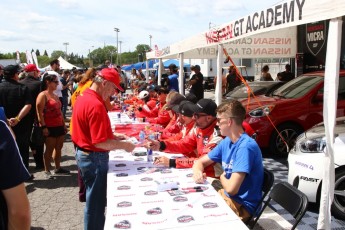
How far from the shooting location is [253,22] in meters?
4.02

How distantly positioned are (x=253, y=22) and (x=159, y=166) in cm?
199

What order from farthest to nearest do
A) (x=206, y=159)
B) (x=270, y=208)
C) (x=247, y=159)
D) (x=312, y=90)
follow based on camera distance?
(x=312, y=90) < (x=270, y=208) < (x=206, y=159) < (x=247, y=159)

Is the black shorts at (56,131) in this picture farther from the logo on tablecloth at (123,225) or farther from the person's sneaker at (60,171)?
the logo on tablecloth at (123,225)

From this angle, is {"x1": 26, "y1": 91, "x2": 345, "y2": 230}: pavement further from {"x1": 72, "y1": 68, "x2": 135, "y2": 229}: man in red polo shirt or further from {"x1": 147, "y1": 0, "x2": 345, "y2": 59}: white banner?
{"x1": 147, "y1": 0, "x2": 345, "y2": 59}: white banner

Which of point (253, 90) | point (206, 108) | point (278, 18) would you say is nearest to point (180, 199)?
point (206, 108)

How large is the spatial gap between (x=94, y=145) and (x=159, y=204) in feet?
2.92

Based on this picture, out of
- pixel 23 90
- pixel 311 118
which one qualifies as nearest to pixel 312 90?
pixel 311 118

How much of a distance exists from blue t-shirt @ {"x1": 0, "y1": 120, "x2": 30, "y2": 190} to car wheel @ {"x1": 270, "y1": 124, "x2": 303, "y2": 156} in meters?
6.15

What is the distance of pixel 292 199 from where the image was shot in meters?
2.53

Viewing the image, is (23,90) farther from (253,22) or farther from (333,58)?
(333,58)

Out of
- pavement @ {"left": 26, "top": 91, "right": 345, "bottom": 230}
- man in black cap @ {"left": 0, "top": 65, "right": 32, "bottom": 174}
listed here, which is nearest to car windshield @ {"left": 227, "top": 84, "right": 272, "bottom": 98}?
pavement @ {"left": 26, "top": 91, "right": 345, "bottom": 230}

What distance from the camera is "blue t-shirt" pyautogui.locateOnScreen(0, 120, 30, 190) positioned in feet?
4.73

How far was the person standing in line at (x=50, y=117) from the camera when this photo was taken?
5594mm

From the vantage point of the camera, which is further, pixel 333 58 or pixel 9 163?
pixel 333 58
